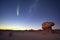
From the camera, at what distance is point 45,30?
21.1 metres

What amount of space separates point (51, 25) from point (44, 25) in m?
1.23

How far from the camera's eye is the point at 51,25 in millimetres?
20297

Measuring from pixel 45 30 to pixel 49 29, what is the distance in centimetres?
71

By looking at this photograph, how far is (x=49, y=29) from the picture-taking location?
20766mm

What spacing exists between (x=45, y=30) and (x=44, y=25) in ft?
2.79

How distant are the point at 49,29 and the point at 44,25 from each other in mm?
1033

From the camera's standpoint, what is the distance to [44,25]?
68.7ft

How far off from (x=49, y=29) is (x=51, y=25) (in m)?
0.85
